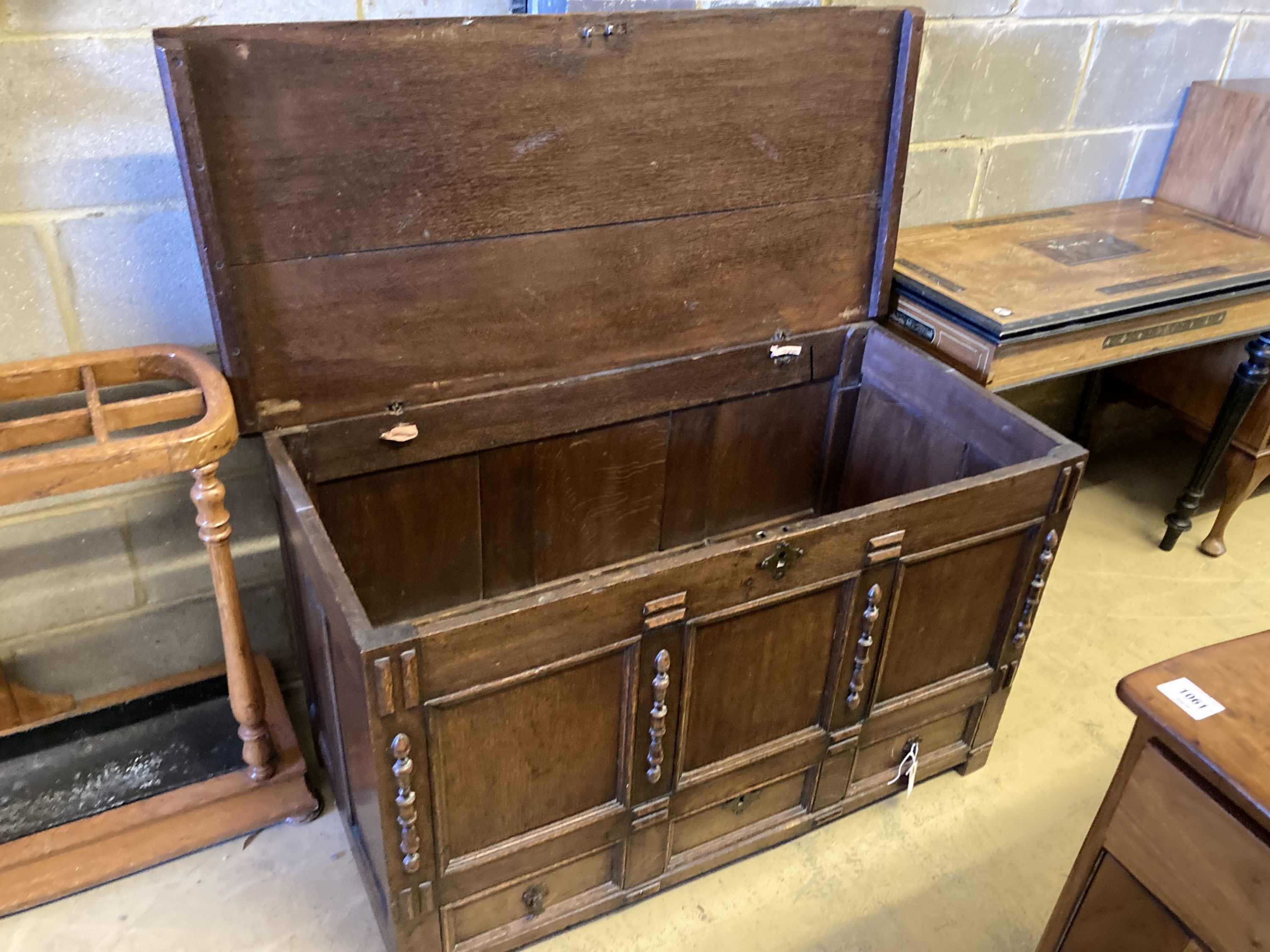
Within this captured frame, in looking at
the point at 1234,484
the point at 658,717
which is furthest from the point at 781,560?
the point at 1234,484

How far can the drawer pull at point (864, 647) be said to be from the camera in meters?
1.37

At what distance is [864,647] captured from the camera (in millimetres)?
1406

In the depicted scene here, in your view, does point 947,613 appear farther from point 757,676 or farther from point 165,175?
point 165,175

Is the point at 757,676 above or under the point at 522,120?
under

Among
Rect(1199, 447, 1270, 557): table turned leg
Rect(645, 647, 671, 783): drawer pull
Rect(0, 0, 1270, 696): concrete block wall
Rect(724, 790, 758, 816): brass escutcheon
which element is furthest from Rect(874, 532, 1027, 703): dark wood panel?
Rect(1199, 447, 1270, 557): table turned leg

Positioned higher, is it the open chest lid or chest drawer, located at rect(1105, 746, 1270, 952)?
the open chest lid

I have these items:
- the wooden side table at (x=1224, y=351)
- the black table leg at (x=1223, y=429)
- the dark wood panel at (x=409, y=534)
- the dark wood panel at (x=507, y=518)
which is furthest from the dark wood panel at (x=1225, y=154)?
the dark wood panel at (x=409, y=534)

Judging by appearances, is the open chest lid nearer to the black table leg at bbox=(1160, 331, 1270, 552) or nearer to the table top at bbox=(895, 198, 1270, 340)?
the table top at bbox=(895, 198, 1270, 340)

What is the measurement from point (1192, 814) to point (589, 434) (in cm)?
103

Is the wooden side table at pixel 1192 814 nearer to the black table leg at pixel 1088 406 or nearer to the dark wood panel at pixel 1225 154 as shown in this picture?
the dark wood panel at pixel 1225 154

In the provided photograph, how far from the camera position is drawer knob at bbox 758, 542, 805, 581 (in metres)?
1.23

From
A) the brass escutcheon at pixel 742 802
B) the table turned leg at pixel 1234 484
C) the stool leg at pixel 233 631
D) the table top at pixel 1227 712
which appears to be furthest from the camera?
the table turned leg at pixel 1234 484

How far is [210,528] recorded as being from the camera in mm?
1279

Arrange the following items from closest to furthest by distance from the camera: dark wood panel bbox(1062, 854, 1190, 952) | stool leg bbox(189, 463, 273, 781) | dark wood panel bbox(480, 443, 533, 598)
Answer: dark wood panel bbox(1062, 854, 1190, 952)
stool leg bbox(189, 463, 273, 781)
dark wood panel bbox(480, 443, 533, 598)
